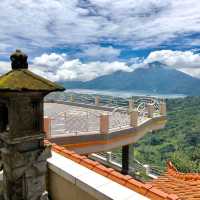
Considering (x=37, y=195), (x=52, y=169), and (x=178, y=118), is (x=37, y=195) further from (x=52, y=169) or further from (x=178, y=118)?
(x=178, y=118)

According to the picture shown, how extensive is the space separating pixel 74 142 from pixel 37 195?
23.5ft

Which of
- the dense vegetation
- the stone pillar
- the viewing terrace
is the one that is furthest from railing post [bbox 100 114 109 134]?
the dense vegetation

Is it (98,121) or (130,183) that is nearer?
(130,183)

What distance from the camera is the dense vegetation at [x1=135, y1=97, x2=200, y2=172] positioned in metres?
44.9

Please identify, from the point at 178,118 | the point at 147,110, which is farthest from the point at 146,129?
the point at 178,118

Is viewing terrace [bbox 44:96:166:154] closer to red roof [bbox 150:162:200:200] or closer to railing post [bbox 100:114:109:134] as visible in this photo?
railing post [bbox 100:114:109:134]

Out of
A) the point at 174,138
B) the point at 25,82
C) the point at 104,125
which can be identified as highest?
the point at 25,82

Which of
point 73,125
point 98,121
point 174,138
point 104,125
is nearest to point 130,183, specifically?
point 104,125

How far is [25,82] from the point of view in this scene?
351 cm

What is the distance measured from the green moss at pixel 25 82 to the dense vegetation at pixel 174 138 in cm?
3659

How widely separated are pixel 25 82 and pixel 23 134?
0.72 meters

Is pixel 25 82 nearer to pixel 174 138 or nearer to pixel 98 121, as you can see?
pixel 98 121

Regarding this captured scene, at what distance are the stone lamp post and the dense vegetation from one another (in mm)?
36219

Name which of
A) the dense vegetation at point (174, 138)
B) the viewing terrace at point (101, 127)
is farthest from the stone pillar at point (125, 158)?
the dense vegetation at point (174, 138)
